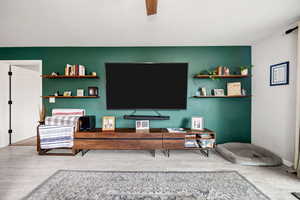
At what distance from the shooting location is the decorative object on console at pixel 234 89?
3.10m

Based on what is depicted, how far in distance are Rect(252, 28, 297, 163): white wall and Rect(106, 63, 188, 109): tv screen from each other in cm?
152

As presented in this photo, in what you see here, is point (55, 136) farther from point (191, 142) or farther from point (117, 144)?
point (191, 142)

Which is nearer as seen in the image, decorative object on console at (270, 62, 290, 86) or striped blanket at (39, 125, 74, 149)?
decorative object on console at (270, 62, 290, 86)

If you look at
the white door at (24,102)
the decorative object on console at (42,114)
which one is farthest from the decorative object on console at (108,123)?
the white door at (24,102)

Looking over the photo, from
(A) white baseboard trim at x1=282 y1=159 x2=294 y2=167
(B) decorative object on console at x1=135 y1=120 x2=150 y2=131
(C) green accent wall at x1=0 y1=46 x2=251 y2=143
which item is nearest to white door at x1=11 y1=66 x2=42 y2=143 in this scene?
(C) green accent wall at x1=0 y1=46 x2=251 y2=143

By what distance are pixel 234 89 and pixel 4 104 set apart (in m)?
5.24

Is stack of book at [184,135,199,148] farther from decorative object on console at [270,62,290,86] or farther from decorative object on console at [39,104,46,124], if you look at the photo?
decorative object on console at [39,104,46,124]

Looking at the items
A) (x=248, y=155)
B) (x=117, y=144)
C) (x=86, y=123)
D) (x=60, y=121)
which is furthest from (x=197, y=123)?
(x=60, y=121)

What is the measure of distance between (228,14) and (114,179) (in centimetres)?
278

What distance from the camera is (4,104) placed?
3514 mm

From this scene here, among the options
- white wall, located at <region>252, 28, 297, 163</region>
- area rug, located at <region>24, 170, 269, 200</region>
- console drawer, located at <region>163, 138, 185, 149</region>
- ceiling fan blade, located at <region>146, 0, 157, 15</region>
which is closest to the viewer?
ceiling fan blade, located at <region>146, 0, 157, 15</region>

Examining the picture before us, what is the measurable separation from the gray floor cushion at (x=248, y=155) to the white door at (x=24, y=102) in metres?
4.30

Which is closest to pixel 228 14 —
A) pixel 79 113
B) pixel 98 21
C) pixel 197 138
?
pixel 98 21

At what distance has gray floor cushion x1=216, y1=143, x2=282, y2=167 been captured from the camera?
95.4 inches
